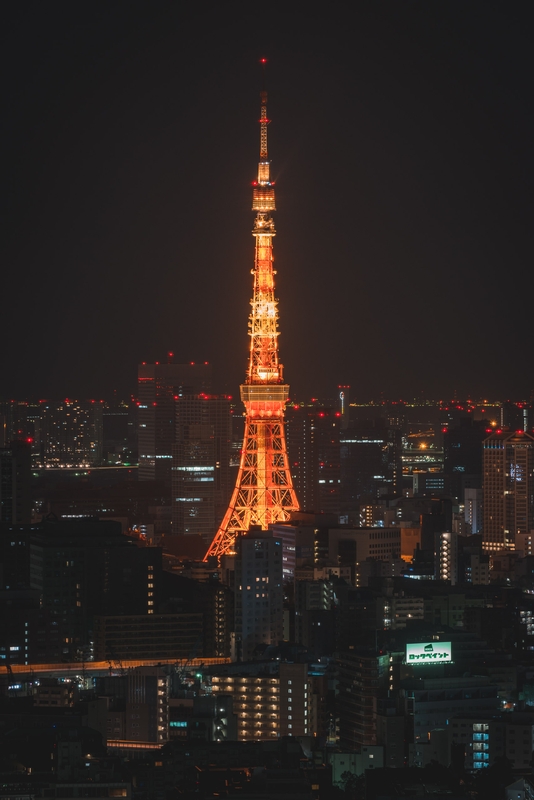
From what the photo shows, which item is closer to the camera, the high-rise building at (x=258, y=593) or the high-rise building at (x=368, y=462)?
the high-rise building at (x=258, y=593)

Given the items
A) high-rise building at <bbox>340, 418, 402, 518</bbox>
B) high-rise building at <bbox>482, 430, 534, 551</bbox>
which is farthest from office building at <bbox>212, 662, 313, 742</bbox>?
high-rise building at <bbox>340, 418, 402, 518</bbox>

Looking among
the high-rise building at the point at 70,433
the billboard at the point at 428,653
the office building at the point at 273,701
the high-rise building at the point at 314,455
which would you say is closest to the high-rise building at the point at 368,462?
the high-rise building at the point at 314,455

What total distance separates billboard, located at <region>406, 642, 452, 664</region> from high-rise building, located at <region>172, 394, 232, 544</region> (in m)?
14.5

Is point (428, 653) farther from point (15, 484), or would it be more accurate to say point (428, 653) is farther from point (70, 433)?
point (70, 433)

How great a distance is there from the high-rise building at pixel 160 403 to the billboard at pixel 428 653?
2413 cm

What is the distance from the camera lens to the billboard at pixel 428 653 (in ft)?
76.4

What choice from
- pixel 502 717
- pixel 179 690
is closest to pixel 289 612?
pixel 179 690

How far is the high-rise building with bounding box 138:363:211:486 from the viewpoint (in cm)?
4841

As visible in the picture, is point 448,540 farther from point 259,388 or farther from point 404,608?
point 404,608

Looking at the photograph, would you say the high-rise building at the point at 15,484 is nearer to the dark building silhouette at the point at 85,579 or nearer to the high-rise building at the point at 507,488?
the dark building silhouette at the point at 85,579

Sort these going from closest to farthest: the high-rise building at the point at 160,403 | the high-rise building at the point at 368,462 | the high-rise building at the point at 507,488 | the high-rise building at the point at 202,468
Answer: the high-rise building at the point at 507,488, the high-rise building at the point at 202,468, the high-rise building at the point at 368,462, the high-rise building at the point at 160,403

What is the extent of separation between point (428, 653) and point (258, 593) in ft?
13.4

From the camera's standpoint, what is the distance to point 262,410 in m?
32.2

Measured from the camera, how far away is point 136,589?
90.3 ft
